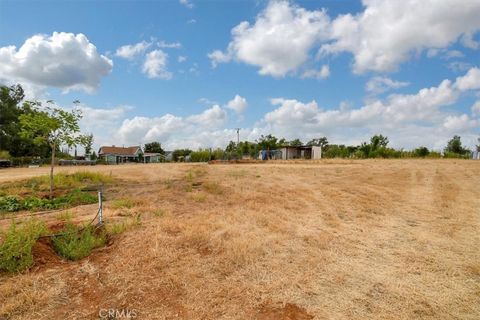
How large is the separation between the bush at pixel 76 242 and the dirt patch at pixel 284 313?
264 centimetres

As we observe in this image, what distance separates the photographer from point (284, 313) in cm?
305

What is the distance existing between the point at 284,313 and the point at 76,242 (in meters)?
3.12

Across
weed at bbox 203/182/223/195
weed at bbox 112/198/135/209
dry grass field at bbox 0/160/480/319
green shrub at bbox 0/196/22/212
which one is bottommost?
dry grass field at bbox 0/160/480/319

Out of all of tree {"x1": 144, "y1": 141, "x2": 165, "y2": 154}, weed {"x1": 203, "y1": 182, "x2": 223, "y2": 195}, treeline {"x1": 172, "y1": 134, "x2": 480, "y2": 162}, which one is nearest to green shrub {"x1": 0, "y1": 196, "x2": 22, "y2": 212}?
weed {"x1": 203, "y1": 182, "x2": 223, "y2": 195}

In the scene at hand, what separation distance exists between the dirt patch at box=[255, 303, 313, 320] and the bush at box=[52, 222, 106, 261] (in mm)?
2640

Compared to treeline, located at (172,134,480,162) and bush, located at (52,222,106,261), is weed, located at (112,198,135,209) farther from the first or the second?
treeline, located at (172,134,480,162)

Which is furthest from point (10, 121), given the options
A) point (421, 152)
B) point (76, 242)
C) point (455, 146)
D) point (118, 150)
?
point (455, 146)

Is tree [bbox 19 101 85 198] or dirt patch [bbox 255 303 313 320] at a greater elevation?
tree [bbox 19 101 85 198]

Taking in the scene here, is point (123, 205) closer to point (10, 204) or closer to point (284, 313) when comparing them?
point (10, 204)

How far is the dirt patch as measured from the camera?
2986mm

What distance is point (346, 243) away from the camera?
16.8 feet

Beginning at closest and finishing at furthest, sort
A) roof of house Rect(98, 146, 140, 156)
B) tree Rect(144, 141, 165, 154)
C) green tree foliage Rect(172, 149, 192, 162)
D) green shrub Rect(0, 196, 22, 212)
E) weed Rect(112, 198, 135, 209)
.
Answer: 1. weed Rect(112, 198, 135, 209)
2. green shrub Rect(0, 196, 22, 212)
3. roof of house Rect(98, 146, 140, 156)
4. green tree foliage Rect(172, 149, 192, 162)
5. tree Rect(144, 141, 165, 154)

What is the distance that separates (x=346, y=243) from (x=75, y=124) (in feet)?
27.3

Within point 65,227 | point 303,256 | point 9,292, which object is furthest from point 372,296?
point 65,227
